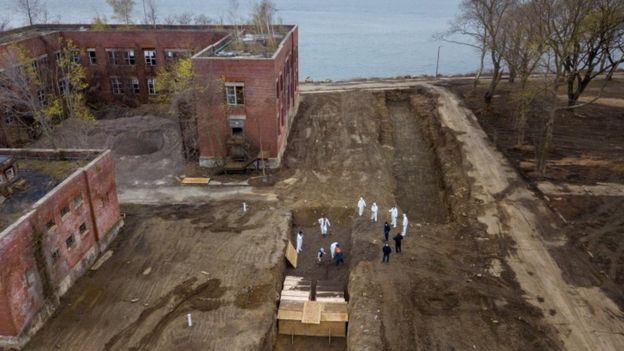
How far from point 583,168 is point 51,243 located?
112 ft

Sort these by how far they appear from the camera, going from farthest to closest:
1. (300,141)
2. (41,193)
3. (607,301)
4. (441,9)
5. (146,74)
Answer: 1. (441,9)
2. (146,74)
3. (300,141)
4. (41,193)
5. (607,301)

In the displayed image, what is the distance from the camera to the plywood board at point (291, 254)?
25.6 meters

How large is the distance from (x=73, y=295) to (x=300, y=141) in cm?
2349

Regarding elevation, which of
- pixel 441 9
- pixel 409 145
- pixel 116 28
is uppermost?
pixel 441 9

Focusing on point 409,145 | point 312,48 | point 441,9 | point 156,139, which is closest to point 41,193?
point 156,139

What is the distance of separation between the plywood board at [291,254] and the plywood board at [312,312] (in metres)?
4.01

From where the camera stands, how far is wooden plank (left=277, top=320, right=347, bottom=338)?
21125 mm

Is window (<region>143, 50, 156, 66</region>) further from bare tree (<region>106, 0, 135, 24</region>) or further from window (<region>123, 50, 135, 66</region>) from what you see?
bare tree (<region>106, 0, 135, 24</region>)

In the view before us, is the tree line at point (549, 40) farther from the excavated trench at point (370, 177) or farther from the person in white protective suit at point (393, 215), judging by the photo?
the person in white protective suit at point (393, 215)

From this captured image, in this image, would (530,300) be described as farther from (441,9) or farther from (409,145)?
(441,9)

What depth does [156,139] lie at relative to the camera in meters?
42.0

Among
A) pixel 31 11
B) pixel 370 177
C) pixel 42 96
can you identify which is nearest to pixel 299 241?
pixel 370 177

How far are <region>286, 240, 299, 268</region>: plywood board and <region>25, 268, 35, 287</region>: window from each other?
11.9m

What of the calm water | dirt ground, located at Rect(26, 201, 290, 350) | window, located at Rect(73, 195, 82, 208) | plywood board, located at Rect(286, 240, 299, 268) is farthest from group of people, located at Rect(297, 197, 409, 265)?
the calm water
